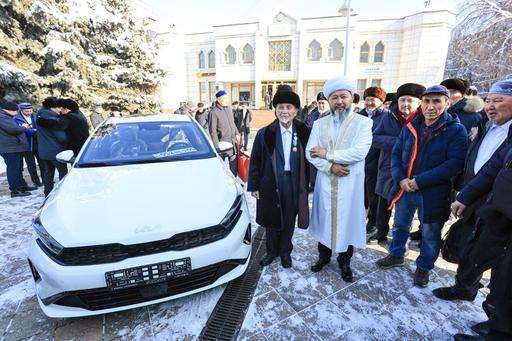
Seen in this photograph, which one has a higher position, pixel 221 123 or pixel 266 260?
pixel 221 123

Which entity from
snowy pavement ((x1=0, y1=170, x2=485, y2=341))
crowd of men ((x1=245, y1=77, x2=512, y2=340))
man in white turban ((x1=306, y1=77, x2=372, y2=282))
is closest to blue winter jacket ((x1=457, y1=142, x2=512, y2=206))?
crowd of men ((x1=245, y1=77, x2=512, y2=340))

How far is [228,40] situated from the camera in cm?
2391

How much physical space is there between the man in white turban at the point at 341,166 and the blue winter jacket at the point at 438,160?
441 millimetres

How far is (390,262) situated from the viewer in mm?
2686

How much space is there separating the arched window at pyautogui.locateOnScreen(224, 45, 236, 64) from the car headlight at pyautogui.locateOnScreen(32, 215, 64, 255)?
988 inches

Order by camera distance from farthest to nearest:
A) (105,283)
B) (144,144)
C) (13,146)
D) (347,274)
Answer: (13,146), (144,144), (347,274), (105,283)

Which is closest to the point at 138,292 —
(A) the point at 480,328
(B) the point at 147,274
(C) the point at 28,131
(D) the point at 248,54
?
(B) the point at 147,274

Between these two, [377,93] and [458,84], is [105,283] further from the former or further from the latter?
[458,84]

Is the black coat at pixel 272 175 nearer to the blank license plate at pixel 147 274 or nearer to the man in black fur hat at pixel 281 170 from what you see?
the man in black fur hat at pixel 281 170

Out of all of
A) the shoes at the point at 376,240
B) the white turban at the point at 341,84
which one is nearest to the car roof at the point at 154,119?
the white turban at the point at 341,84

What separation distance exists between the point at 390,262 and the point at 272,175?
60.7 inches

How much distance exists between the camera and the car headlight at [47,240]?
1.70m

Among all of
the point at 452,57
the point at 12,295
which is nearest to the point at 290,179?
the point at 12,295

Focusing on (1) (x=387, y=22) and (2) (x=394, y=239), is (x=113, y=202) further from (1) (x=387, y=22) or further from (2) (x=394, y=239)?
(1) (x=387, y=22)
